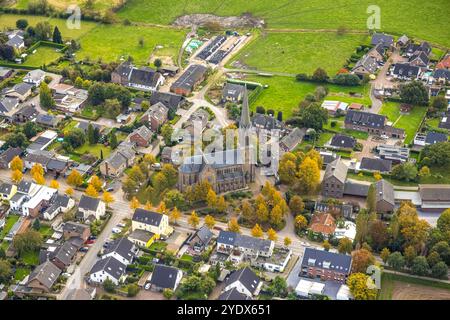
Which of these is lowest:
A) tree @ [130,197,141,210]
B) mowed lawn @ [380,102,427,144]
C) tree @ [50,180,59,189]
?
mowed lawn @ [380,102,427,144]

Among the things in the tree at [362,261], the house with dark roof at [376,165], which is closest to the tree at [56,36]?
the house with dark roof at [376,165]

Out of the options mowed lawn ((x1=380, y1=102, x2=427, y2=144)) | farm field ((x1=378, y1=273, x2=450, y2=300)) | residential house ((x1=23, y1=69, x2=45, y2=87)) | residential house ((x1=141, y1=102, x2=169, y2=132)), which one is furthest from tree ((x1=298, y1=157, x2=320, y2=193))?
residential house ((x1=23, y1=69, x2=45, y2=87))

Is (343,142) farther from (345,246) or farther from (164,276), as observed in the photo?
(164,276)

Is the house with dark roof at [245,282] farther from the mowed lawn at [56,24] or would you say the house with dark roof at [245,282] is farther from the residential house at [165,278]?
the mowed lawn at [56,24]

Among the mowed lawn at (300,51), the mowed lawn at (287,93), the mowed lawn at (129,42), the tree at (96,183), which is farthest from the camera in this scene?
the mowed lawn at (129,42)

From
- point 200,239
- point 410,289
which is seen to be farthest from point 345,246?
point 200,239

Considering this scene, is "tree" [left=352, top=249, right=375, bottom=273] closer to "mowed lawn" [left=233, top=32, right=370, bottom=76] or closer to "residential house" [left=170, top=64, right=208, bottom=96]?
"residential house" [left=170, top=64, right=208, bottom=96]
